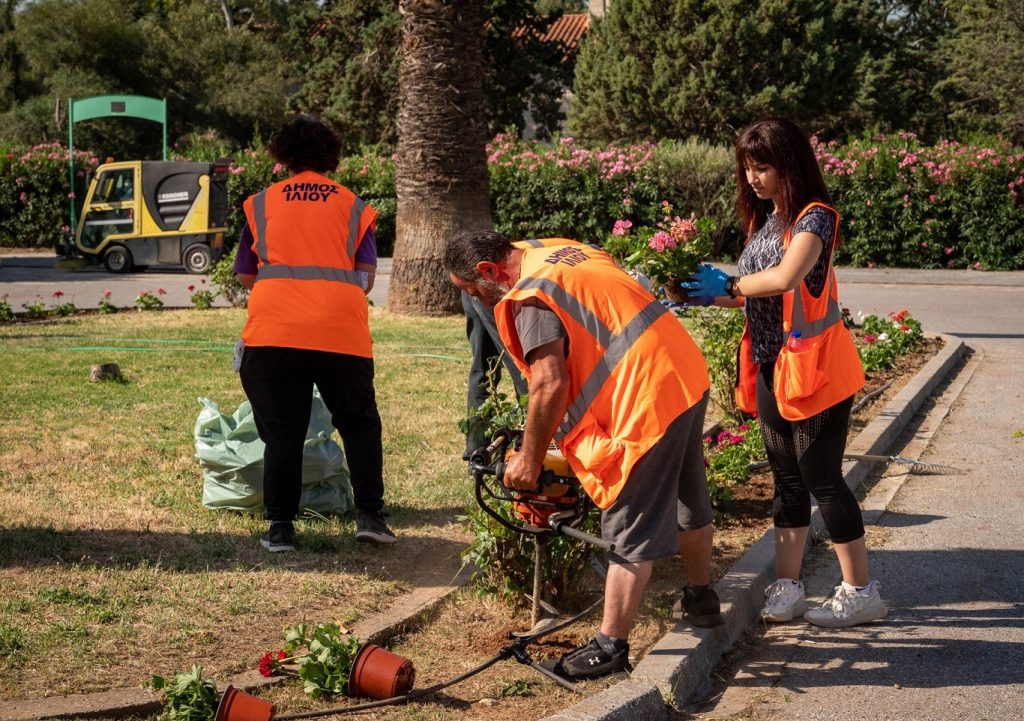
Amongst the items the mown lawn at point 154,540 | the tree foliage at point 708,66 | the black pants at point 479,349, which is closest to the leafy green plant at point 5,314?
the mown lawn at point 154,540

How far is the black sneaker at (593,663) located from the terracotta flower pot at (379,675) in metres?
0.53

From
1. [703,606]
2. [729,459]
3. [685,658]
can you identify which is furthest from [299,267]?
[729,459]

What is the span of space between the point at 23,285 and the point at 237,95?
974 inches

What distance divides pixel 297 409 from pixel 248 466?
62cm

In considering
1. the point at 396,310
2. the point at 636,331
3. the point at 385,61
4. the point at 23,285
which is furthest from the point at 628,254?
the point at 385,61

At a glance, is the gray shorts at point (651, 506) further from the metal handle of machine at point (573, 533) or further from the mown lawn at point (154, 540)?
the mown lawn at point (154, 540)

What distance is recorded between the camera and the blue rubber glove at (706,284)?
4.57m

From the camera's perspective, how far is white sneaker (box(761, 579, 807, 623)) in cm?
476

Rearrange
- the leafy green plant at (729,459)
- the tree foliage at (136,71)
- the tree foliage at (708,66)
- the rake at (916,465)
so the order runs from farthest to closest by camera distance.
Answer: the tree foliage at (136,71)
the tree foliage at (708,66)
the rake at (916,465)
the leafy green plant at (729,459)

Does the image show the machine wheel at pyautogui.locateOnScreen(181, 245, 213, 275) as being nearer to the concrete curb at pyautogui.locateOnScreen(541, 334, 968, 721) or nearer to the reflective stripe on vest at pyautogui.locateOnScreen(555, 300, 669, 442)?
the concrete curb at pyautogui.locateOnScreen(541, 334, 968, 721)

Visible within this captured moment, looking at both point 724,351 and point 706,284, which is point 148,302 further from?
point 706,284

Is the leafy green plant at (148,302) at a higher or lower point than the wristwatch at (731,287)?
lower

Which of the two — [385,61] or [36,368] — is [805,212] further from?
[385,61]

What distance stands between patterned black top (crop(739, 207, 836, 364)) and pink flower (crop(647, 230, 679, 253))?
1.26ft
